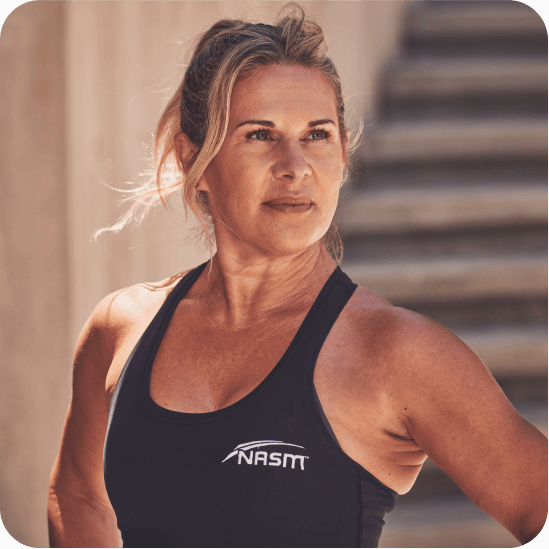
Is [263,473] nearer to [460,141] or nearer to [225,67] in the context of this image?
[225,67]

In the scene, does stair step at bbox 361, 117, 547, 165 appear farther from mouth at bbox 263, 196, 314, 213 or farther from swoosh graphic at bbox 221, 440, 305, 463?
swoosh graphic at bbox 221, 440, 305, 463

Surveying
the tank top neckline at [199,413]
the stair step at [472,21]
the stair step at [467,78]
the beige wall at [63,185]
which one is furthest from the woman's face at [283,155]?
the stair step at [472,21]

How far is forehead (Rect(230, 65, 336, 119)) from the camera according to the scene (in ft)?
3.52

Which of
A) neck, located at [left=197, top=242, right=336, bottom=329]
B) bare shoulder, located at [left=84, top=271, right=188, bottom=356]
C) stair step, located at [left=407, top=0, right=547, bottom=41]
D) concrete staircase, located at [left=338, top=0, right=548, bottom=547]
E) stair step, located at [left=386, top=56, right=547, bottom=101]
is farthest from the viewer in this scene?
stair step, located at [left=407, top=0, right=547, bottom=41]

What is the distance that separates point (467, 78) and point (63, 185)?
6.52 ft

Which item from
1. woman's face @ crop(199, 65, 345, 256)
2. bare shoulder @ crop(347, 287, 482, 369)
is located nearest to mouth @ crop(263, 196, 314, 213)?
woman's face @ crop(199, 65, 345, 256)

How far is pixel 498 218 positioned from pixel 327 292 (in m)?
1.94

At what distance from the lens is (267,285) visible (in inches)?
47.7

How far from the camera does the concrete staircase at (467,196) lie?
103 inches

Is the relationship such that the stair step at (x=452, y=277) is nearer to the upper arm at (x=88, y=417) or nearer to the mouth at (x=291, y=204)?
the upper arm at (x=88, y=417)

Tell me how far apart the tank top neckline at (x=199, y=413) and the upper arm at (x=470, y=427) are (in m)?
0.17

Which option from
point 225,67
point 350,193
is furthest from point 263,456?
point 350,193

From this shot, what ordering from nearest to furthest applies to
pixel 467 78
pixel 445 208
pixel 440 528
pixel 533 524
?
pixel 533 524, pixel 440 528, pixel 445 208, pixel 467 78

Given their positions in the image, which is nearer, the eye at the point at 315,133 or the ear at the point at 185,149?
the eye at the point at 315,133
